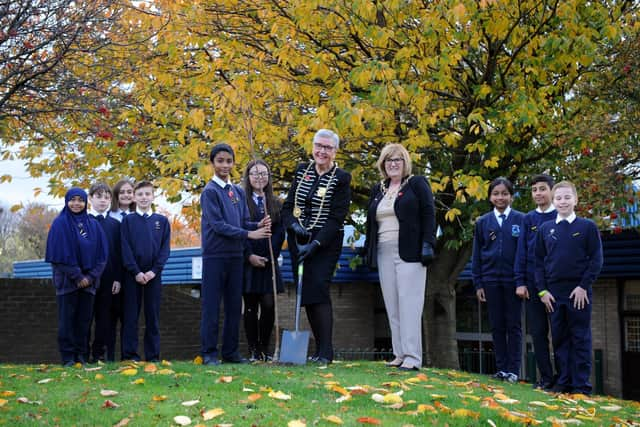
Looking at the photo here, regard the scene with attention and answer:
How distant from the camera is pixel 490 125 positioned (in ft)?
42.5

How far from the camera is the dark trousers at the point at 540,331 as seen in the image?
28.5 ft

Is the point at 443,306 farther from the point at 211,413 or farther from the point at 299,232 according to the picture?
the point at 211,413

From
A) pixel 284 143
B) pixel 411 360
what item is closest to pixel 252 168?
pixel 411 360

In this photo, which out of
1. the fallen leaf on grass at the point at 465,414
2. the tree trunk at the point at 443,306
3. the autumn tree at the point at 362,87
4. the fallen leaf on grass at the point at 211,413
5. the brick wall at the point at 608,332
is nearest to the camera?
the fallen leaf on grass at the point at 211,413

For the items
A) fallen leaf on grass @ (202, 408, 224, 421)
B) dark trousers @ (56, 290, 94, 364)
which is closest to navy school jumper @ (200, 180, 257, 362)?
dark trousers @ (56, 290, 94, 364)

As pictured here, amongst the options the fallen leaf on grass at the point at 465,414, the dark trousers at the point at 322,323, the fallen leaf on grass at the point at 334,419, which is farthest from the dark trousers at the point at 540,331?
the fallen leaf on grass at the point at 334,419

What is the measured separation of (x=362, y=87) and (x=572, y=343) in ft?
16.9

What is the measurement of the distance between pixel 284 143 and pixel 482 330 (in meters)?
11.9

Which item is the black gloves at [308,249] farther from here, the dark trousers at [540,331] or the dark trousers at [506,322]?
the dark trousers at [540,331]

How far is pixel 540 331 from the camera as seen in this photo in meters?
8.76

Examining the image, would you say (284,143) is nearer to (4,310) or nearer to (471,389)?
(4,310)

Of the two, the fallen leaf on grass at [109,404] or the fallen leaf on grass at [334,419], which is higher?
the fallen leaf on grass at [109,404]

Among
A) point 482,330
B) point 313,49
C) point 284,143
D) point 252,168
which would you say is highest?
point 313,49

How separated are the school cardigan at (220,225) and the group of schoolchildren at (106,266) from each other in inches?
44.7
